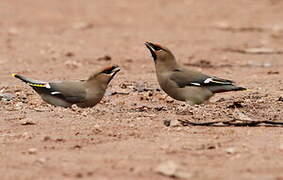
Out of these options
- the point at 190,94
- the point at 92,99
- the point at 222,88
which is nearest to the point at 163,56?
the point at 190,94

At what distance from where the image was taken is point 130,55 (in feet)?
42.1

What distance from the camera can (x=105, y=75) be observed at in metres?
8.18

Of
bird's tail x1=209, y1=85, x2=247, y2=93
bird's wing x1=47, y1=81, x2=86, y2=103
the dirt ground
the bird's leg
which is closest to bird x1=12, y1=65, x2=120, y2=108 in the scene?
bird's wing x1=47, y1=81, x2=86, y2=103

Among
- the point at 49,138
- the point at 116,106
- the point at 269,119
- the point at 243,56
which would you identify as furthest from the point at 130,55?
the point at 49,138

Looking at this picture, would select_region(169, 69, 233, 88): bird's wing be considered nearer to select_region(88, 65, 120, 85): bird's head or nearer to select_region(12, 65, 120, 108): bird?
select_region(88, 65, 120, 85): bird's head

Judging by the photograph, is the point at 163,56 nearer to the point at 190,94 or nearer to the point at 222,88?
the point at 190,94

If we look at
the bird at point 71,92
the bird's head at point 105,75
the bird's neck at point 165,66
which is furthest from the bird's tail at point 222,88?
the bird at point 71,92

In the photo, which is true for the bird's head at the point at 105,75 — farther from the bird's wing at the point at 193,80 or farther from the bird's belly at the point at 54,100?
the bird's wing at the point at 193,80

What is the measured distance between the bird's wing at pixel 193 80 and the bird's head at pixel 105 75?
2.07ft

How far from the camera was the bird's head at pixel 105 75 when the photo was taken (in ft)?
26.7

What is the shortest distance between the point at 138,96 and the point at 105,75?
828mm

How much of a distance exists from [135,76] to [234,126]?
11.8 feet

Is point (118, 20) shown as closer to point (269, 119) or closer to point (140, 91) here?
point (140, 91)

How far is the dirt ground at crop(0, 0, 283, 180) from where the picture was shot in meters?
5.71
